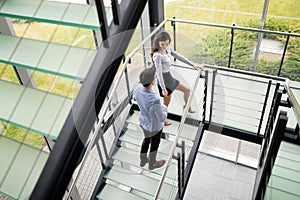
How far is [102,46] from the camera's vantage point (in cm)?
149

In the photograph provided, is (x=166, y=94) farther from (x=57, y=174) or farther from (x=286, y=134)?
(x=57, y=174)

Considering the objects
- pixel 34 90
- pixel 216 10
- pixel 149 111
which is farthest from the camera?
pixel 216 10

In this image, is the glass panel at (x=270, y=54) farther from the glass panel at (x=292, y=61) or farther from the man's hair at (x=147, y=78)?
Result: the man's hair at (x=147, y=78)

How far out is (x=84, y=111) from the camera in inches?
54.8

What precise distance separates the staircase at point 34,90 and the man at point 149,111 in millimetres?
513

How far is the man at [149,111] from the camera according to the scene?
2.08 m

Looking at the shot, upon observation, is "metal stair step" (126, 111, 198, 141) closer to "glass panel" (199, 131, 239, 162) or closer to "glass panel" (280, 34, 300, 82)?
"glass panel" (199, 131, 239, 162)

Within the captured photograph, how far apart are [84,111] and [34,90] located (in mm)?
380

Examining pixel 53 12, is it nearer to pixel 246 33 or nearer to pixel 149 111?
pixel 149 111

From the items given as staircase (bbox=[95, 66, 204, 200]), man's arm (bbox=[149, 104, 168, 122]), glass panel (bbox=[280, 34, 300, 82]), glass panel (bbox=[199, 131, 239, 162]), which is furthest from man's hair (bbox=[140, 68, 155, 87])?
glass panel (bbox=[199, 131, 239, 162])

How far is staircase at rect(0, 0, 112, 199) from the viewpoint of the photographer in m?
1.41

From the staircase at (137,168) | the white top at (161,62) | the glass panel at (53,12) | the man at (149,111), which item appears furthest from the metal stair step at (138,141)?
the glass panel at (53,12)

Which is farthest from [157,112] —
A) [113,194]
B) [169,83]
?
[113,194]

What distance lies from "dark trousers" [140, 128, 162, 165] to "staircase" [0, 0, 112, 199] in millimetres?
1060
